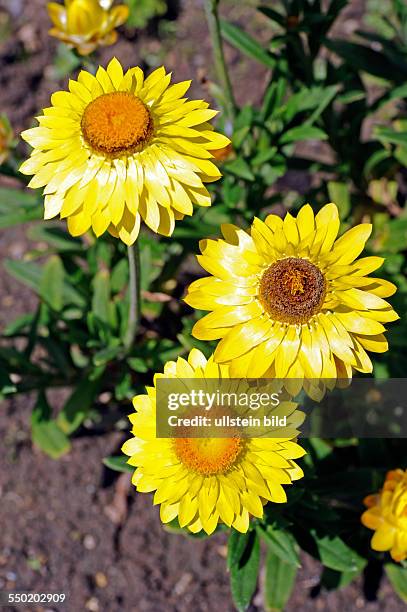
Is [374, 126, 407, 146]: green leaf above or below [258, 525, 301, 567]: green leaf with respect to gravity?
above

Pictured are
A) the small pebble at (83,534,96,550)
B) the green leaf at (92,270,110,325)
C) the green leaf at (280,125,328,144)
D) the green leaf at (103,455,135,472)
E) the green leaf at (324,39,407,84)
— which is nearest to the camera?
the green leaf at (103,455,135,472)

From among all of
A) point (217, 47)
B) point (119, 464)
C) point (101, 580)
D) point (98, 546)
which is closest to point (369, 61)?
point (217, 47)

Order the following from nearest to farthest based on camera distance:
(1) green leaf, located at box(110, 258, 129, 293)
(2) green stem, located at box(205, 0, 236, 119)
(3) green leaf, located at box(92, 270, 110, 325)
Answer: (2) green stem, located at box(205, 0, 236, 119), (3) green leaf, located at box(92, 270, 110, 325), (1) green leaf, located at box(110, 258, 129, 293)

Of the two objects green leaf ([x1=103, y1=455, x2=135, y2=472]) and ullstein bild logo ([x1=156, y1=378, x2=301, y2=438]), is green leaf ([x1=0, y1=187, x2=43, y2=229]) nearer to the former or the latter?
green leaf ([x1=103, y1=455, x2=135, y2=472])

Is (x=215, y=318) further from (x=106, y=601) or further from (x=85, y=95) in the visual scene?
(x=106, y=601)

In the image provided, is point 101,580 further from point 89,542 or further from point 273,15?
point 273,15

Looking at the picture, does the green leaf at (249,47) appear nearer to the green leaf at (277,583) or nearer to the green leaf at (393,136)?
the green leaf at (393,136)

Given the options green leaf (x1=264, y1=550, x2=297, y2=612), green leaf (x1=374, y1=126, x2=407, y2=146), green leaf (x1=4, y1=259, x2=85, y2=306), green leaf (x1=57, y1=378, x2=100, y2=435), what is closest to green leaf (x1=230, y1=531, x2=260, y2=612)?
green leaf (x1=264, y1=550, x2=297, y2=612)
